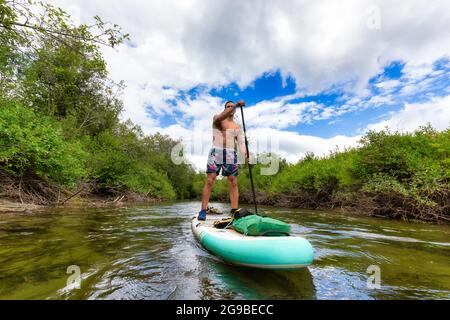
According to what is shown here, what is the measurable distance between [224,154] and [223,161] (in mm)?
143

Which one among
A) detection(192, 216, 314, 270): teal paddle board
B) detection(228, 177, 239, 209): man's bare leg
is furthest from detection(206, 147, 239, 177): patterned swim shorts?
detection(192, 216, 314, 270): teal paddle board

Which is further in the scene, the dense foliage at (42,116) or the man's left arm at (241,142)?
the dense foliage at (42,116)

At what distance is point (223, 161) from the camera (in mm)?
5434

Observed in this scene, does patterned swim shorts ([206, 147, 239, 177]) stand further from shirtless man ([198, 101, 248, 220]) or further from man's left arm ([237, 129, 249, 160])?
man's left arm ([237, 129, 249, 160])

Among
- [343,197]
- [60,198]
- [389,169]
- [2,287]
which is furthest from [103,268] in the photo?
[343,197]

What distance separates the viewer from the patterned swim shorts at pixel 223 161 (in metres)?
5.38

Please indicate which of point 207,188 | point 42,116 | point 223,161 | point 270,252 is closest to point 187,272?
point 270,252

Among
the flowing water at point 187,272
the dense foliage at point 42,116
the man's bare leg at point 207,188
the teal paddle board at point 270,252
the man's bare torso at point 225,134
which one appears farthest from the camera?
the dense foliage at point 42,116

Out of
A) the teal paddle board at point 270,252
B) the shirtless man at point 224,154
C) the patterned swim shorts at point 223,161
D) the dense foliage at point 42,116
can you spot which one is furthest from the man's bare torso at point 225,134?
the dense foliage at point 42,116

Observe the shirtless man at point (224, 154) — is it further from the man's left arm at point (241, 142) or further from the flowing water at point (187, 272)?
the flowing water at point (187, 272)

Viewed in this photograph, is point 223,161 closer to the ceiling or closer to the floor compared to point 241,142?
closer to the floor

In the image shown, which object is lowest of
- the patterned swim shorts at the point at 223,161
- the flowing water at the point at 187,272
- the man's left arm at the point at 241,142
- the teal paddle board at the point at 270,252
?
the flowing water at the point at 187,272

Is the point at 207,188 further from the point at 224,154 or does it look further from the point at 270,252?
the point at 270,252
